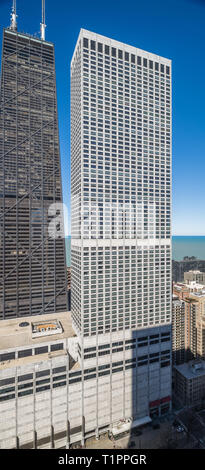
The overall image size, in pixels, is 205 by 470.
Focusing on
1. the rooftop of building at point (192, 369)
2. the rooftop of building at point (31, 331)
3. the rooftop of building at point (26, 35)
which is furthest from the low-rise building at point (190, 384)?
the rooftop of building at point (26, 35)

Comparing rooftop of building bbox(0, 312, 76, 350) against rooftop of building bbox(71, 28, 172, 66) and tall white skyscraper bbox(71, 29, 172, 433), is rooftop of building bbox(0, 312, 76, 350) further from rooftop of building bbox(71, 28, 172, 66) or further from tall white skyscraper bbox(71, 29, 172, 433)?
rooftop of building bbox(71, 28, 172, 66)

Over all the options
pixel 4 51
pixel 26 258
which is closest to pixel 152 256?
pixel 26 258

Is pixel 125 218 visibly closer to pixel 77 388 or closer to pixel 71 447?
pixel 77 388

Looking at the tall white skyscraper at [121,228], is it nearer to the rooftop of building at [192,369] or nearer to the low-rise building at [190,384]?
the low-rise building at [190,384]

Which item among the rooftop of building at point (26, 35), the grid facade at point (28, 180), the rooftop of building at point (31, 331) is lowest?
the rooftop of building at point (31, 331)

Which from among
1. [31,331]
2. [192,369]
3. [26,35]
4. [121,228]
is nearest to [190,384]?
[192,369]

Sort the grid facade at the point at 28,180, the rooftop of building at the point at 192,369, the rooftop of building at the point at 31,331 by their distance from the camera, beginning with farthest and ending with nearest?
the grid facade at the point at 28,180
the rooftop of building at the point at 192,369
the rooftop of building at the point at 31,331
